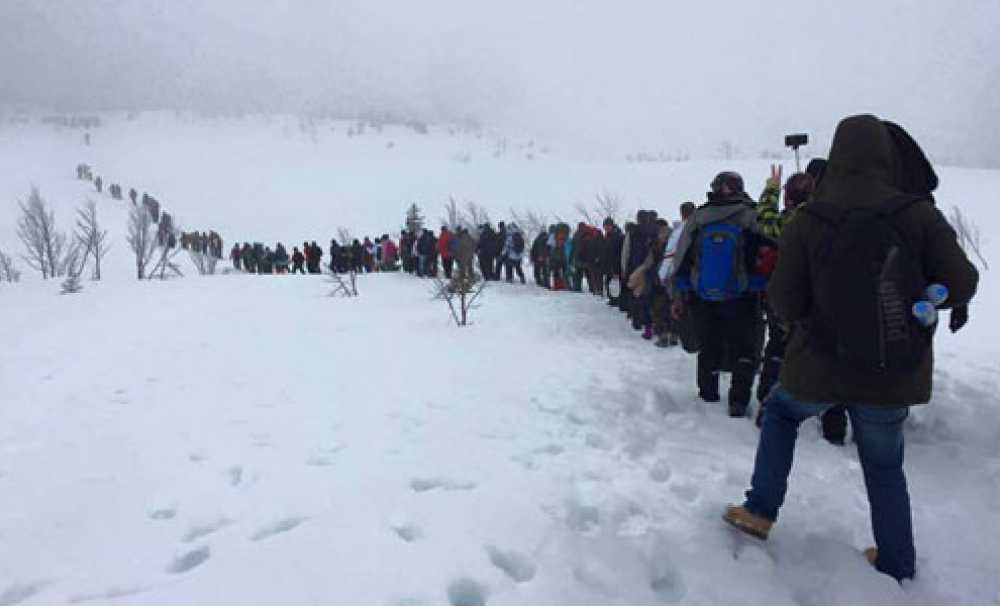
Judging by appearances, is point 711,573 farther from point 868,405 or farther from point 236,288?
point 236,288

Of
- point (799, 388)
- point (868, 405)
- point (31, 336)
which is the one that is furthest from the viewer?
point (31, 336)

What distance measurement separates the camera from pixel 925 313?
85.0 inches

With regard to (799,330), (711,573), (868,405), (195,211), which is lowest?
(711,573)

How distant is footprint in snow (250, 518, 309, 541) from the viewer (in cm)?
286

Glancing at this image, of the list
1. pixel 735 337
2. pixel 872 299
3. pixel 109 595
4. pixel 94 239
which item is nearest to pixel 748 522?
pixel 872 299

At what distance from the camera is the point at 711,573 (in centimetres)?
261

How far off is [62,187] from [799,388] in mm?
70963

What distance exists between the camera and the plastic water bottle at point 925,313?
216cm

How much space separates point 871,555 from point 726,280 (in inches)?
80.5

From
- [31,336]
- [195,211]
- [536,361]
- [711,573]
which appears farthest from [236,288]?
[195,211]

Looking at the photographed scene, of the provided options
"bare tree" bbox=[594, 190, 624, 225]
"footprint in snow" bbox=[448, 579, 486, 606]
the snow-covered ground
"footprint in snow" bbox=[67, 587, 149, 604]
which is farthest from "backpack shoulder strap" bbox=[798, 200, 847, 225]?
"bare tree" bbox=[594, 190, 624, 225]

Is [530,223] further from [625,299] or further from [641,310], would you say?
[641,310]

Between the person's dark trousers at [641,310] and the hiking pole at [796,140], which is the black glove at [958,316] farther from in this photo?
the person's dark trousers at [641,310]

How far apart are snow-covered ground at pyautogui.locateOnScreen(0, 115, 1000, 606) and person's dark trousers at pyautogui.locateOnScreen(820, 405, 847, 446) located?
0.12m
